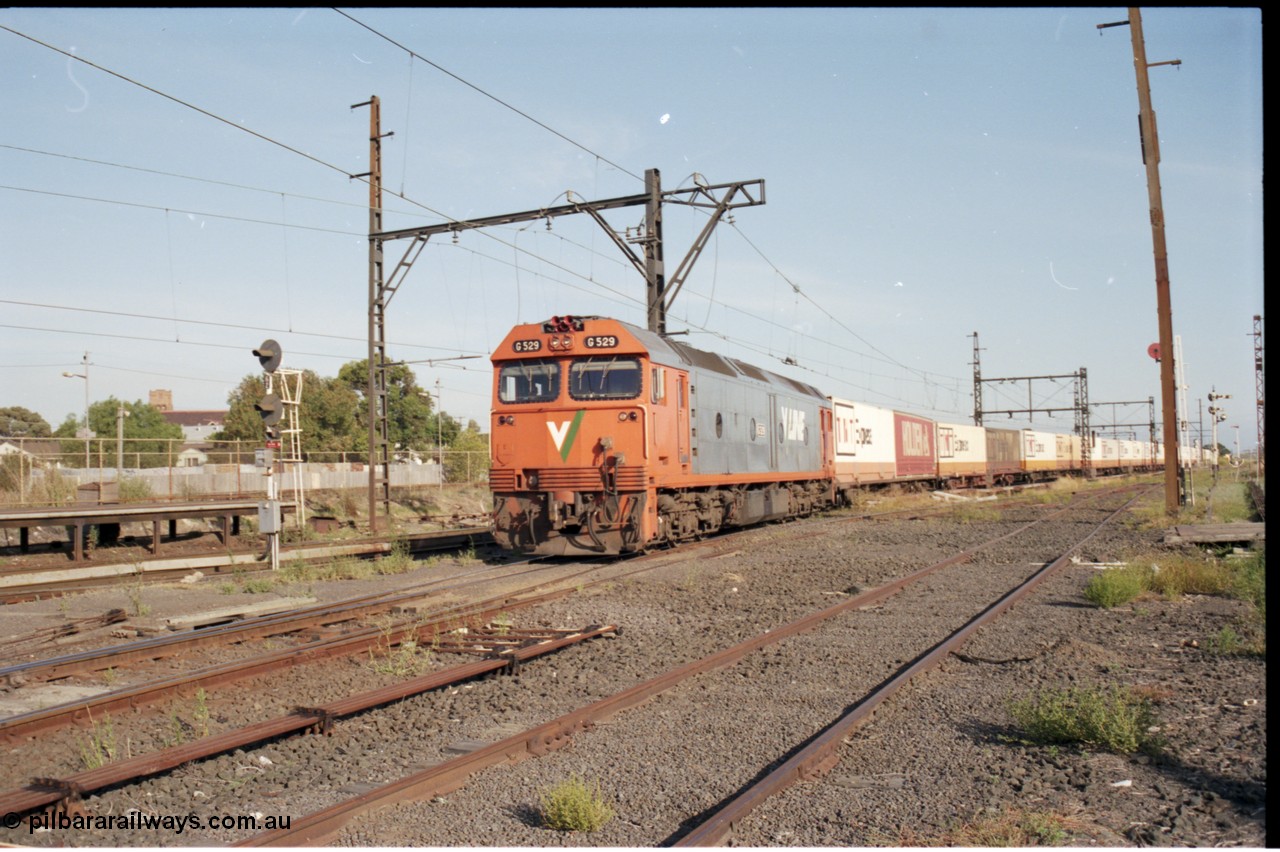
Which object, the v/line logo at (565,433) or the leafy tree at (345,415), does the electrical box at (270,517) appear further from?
the leafy tree at (345,415)

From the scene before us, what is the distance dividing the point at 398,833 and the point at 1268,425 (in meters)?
3.84

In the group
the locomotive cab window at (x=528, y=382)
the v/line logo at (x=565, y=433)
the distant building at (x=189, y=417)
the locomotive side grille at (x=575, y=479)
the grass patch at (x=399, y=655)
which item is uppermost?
the distant building at (x=189, y=417)

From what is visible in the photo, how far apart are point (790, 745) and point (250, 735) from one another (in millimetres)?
3211

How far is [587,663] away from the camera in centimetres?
806

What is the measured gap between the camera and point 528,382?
15.8 m

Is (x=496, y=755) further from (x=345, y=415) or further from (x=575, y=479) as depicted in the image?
(x=345, y=415)

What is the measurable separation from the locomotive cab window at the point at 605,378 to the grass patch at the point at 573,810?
10.7 meters

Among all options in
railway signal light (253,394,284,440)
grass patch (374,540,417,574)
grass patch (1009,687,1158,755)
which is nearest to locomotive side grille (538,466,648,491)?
grass patch (374,540,417,574)

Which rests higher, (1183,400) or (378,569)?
(1183,400)

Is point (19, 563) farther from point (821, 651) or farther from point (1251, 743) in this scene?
point (1251, 743)

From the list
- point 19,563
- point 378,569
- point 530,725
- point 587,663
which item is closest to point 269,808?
point 530,725

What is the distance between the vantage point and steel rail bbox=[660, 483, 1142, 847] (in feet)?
13.6

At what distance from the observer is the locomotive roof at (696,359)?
15.5 m

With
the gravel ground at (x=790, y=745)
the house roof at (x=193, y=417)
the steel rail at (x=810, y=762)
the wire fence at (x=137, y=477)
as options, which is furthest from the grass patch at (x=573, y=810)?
the house roof at (x=193, y=417)
